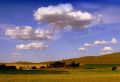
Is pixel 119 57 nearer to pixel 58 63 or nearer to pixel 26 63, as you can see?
pixel 58 63

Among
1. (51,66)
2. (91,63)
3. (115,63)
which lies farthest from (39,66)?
(115,63)

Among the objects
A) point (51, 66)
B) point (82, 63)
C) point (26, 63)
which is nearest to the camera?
point (51, 66)

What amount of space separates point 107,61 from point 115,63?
5.11m

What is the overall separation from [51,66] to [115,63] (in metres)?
23.2

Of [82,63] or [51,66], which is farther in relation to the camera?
[82,63]

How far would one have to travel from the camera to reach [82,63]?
422ft

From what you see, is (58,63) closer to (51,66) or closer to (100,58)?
(51,66)

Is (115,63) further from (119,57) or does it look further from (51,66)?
(51,66)

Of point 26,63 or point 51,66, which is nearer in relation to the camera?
point 51,66

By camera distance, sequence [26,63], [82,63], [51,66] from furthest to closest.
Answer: [26,63], [82,63], [51,66]

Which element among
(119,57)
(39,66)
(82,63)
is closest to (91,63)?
(82,63)

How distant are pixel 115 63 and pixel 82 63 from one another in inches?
544

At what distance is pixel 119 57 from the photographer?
129m

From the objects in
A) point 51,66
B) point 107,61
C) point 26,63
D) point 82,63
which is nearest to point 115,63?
point 107,61
